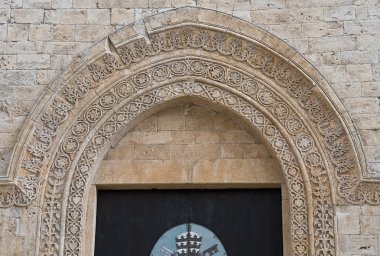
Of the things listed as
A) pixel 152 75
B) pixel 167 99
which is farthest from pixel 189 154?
pixel 152 75

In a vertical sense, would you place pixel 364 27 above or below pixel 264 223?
above

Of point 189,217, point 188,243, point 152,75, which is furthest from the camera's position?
point 152,75

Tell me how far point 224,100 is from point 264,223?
139cm

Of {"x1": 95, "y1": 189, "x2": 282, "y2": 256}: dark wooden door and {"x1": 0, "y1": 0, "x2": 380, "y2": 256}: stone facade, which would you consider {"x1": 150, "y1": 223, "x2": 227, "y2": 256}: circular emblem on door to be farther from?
{"x1": 0, "y1": 0, "x2": 380, "y2": 256}: stone facade

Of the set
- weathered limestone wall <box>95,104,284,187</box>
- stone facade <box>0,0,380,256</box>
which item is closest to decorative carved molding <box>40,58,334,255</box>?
stone facade <box>0,0,380,256</box>

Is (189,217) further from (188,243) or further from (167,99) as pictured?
(167,99)

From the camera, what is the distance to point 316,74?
8305mm

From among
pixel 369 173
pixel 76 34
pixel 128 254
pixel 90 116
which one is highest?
pixel 76 34

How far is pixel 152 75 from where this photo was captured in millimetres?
8586

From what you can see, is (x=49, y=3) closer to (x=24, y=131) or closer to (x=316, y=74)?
(x=24, y=131)

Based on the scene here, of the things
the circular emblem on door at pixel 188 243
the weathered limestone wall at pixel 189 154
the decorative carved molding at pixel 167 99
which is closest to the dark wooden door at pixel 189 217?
the circular emblem on door at pixel 188 243

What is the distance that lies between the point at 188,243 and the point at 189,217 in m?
0.29

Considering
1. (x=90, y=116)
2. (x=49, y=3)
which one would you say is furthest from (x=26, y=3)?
(x=90, y=116)

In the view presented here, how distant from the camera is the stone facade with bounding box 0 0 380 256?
8062 mm
